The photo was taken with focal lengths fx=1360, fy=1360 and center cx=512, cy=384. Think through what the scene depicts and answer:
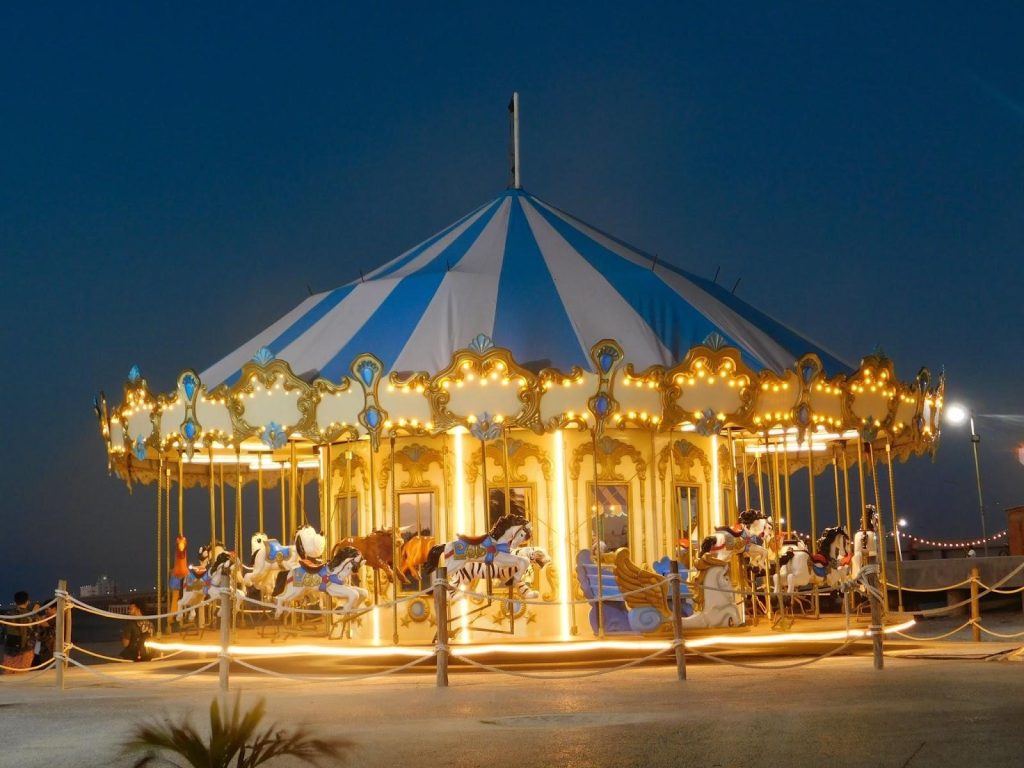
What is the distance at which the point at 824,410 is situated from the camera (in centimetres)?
1534

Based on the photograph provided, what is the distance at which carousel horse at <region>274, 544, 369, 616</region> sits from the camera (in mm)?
14562

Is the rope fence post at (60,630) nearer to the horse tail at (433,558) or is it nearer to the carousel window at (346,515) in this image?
the horse tail at (433,558)

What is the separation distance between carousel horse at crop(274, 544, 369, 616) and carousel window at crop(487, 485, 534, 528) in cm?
169

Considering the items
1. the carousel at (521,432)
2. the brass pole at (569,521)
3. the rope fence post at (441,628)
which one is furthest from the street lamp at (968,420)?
the rope fence post at (441,628)

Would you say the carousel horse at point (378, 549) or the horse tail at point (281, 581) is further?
the horse tail at point (281, 581)

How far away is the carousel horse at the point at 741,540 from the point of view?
14.6 m

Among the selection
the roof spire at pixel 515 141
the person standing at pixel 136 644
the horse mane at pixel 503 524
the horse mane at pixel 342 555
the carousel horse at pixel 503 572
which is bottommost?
the person standing at pixel 136 644

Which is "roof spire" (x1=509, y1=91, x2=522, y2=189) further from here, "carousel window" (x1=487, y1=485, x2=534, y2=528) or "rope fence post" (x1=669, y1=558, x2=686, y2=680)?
"rope fence post" (x1=669, y1=558, x2=686, y2=680)

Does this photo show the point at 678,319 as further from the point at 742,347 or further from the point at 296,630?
the point at 296,630

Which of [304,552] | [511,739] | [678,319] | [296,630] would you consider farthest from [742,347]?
[511,739]

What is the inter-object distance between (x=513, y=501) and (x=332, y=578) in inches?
91.2

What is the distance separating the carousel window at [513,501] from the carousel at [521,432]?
3 centimetres

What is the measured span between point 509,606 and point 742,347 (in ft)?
13.4

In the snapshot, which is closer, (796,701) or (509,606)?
(796,701)
